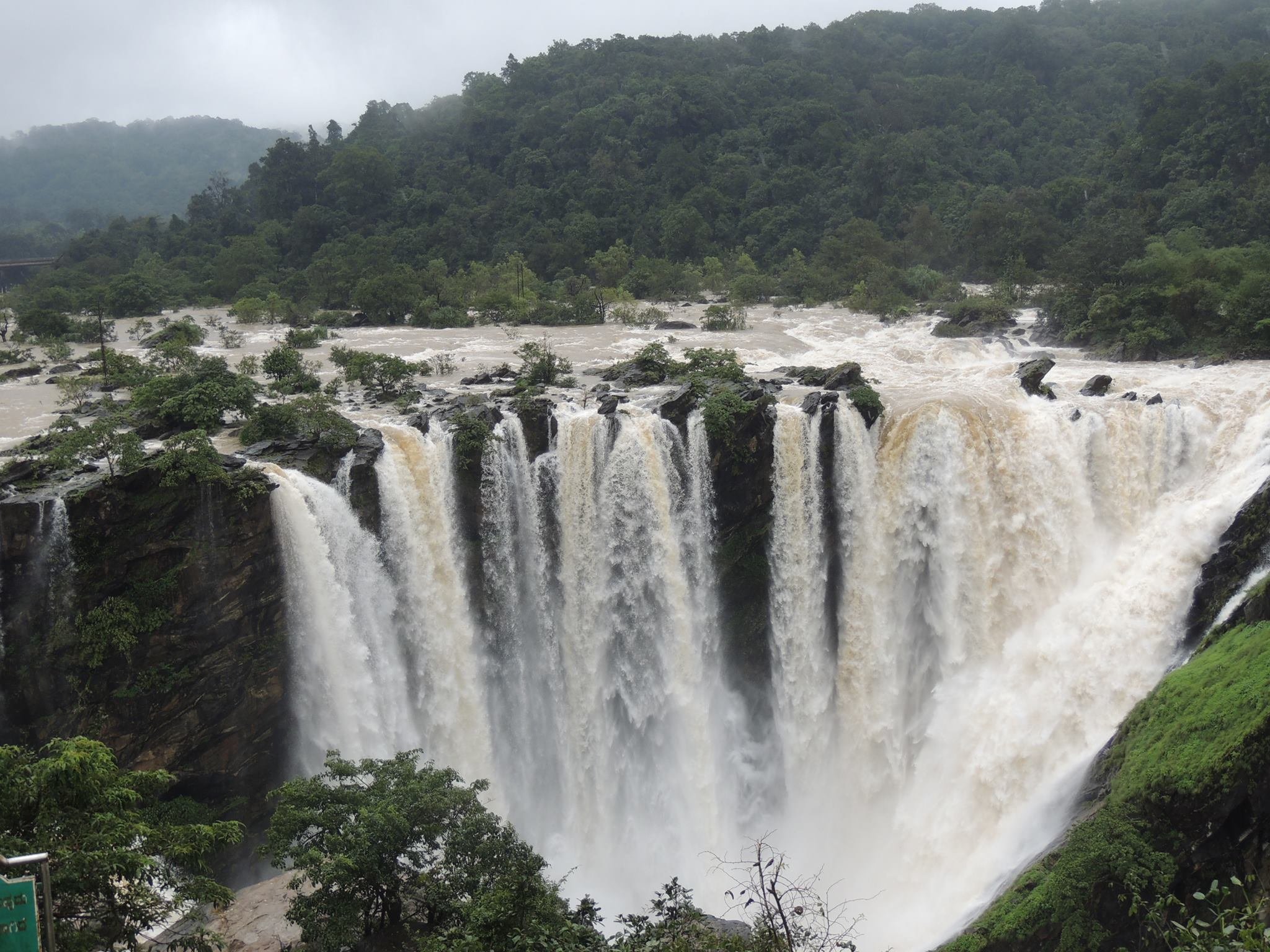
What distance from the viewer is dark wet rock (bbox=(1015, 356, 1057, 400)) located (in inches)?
776

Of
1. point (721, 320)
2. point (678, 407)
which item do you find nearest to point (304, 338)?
point (721, 320)

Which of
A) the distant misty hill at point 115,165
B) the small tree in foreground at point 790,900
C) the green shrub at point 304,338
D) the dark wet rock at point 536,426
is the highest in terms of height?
the distant misty hill at point 115,165

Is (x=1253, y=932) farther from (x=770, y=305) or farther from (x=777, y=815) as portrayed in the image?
(x=770, y=305)

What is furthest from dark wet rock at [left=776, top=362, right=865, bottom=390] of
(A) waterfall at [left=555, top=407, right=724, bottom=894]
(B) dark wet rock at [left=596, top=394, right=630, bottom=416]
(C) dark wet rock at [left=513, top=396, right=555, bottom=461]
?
(C) dark wet rock at [left=513, top=396, right=555, bottom=461]

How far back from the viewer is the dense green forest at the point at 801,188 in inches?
1385

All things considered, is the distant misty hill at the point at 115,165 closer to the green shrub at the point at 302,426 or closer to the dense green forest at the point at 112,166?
the dense green forest at the point at 112,166

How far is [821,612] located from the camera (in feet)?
61.2

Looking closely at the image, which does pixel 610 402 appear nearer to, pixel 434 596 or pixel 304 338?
pixel 434 596

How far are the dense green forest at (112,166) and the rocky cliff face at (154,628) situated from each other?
81742 millimetres

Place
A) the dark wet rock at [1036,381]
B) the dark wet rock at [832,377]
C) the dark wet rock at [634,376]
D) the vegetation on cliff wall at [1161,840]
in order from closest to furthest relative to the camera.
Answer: the vegetation on cliff wall at [1161,840], the dark wet rock at [1036,381], the dark wet rock at [832,377], the dark wet rock at [634,376]

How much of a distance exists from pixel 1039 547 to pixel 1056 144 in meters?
49.7

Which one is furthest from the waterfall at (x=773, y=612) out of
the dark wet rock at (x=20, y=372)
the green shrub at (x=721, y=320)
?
the green shrub at (x=721, y=320)

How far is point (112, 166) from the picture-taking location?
11481 centimetres

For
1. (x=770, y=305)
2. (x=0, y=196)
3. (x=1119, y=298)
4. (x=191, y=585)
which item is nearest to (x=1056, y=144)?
(x=770, y=305)
